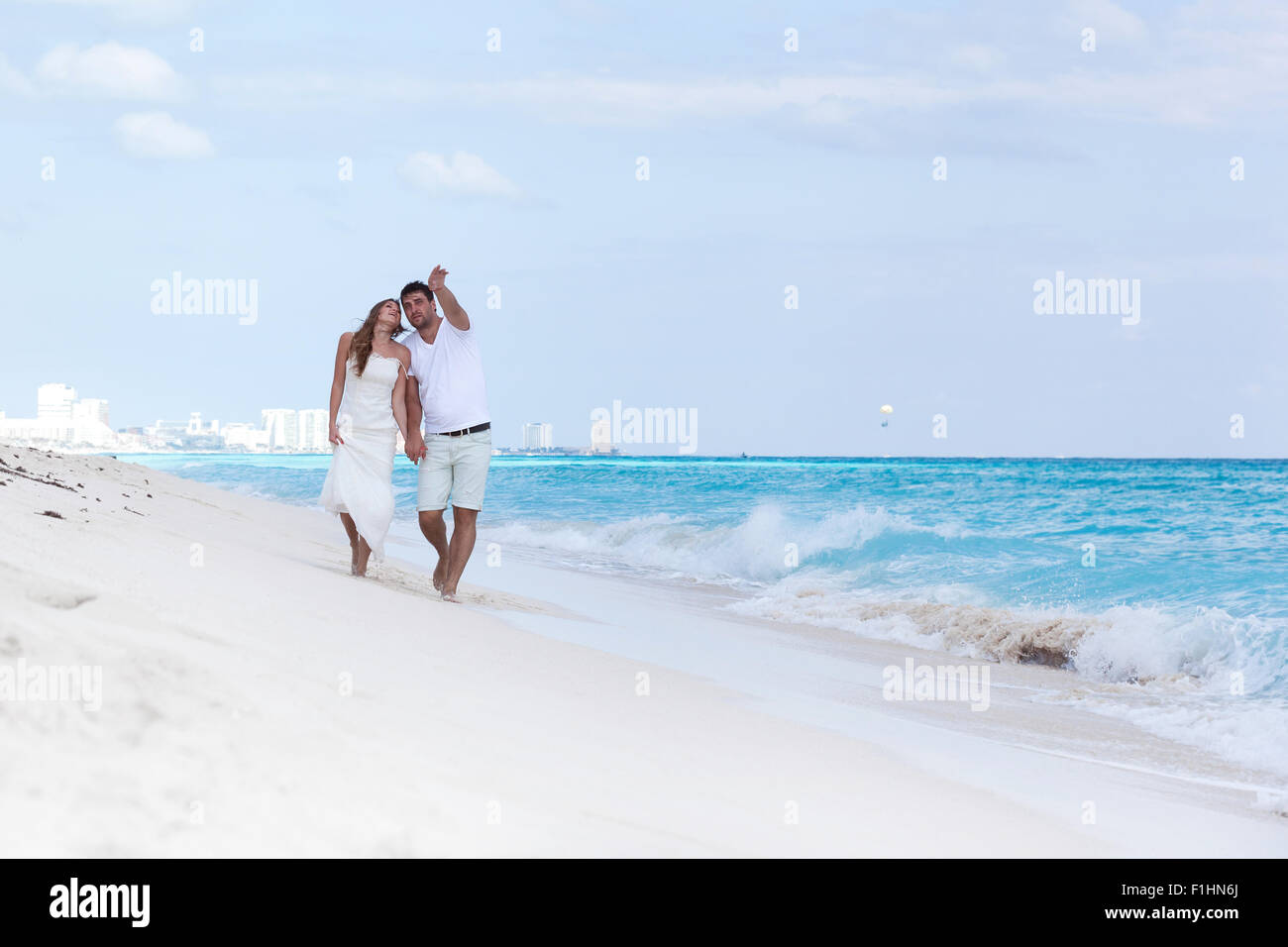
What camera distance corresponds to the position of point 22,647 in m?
2.65

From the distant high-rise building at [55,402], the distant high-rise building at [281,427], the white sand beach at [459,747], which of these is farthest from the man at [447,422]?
the distant high-rise building at [281,427]

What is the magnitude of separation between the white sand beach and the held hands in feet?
3.05

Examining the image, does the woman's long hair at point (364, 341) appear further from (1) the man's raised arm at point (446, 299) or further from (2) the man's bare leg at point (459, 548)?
(2) the man's bare leg at point (459, 548)

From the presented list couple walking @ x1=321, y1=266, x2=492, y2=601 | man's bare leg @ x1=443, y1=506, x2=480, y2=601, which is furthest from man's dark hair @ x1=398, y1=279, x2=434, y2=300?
man's bare leg @ x1=443, y1=506, x2=480, y2=601

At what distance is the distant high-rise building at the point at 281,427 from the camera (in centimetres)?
8062

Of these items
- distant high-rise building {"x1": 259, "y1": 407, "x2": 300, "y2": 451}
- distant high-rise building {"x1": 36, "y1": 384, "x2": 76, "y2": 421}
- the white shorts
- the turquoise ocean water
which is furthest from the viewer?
distant high-rise building {"x1": 259, "y1": 407, "x2": 300, "y2": 451}

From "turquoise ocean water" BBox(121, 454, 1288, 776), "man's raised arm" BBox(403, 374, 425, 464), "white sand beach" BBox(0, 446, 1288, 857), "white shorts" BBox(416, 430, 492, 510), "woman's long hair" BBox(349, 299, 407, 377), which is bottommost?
"turquoise ocean water" BBox(121, 454, 1288, 776)

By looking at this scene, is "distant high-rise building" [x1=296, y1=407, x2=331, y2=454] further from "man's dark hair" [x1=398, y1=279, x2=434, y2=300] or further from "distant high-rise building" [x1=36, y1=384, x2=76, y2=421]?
"man's dark hair" [x1=398, y1=279, x2=434, y2=300]

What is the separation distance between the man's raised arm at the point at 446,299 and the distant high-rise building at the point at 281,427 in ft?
250

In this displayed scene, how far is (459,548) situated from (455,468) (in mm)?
485

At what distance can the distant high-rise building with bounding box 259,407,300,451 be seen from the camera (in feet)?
265

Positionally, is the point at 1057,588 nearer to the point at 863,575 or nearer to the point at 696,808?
the point at 863,575

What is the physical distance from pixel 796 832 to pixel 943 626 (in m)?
6.51

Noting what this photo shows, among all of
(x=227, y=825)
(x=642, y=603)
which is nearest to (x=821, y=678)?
(x=642, y=603)
